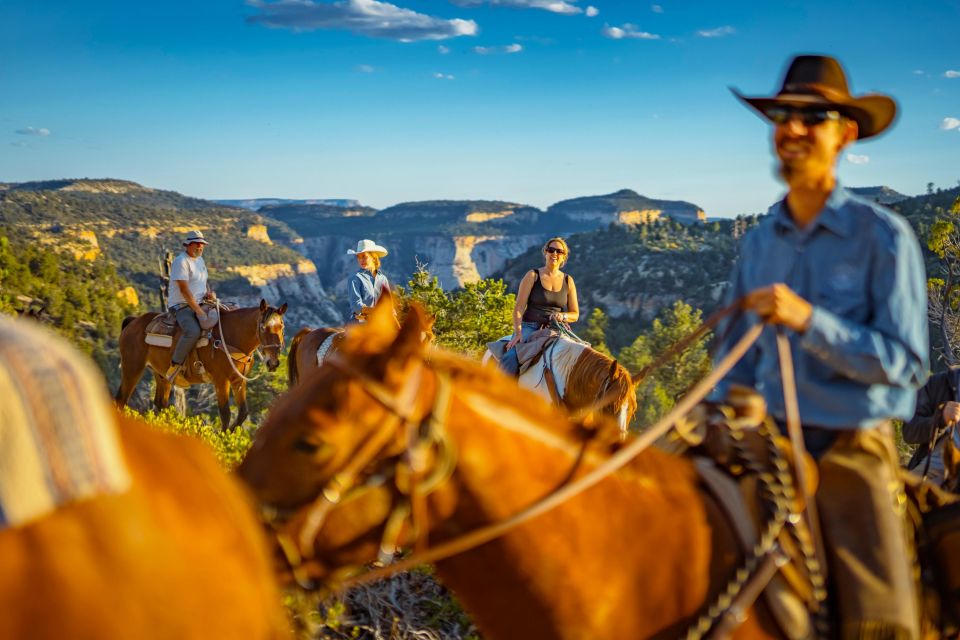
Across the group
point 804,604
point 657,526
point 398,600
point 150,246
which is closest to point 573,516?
point 657,526

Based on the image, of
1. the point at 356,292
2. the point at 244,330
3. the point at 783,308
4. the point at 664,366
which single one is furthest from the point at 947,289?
the point at 664,366

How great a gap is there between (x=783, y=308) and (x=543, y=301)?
818cm

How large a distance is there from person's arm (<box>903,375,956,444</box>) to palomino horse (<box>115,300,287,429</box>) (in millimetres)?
9937

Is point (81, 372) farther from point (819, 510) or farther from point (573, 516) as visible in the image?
point (819, 510)

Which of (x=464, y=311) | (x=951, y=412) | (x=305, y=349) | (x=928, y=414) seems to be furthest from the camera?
(x=464, y=311)

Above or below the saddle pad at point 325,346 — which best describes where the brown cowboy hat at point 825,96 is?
above

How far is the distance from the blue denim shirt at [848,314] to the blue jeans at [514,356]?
779 centimetres

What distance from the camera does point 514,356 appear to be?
1091 cm

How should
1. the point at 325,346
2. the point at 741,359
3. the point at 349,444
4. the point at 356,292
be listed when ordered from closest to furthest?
1. the point at 349,444
2. the point at 741,359
3. the point at 356,292
4. the point at 325,346

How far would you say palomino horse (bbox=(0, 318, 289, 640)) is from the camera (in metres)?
1.46

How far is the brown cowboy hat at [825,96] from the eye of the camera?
9.01ft

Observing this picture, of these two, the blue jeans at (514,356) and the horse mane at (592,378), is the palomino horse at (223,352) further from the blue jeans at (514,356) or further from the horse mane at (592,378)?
the horse mane at (592,378)

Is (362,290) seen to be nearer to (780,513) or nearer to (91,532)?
(780,513)

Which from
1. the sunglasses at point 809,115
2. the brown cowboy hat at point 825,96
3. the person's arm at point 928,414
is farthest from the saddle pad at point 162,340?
the sunglasses at point 809,115
